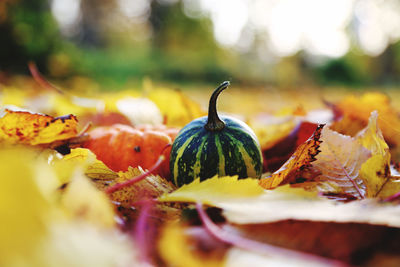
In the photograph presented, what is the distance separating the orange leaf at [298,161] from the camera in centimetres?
77

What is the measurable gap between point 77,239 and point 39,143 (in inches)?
22.3

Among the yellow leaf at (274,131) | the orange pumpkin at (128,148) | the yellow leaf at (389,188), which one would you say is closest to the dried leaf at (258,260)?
the yellow leaf at (389,188)

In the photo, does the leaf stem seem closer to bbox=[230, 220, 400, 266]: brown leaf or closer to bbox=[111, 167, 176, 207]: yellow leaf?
bbox=[230, 220, 400, 266]: brown leaf

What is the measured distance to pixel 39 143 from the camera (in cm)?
87

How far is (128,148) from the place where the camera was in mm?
1074

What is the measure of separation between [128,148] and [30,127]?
30 centimetres

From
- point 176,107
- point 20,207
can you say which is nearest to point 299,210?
point 20,207

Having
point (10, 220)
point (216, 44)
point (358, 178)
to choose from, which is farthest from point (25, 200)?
point (216, 44)

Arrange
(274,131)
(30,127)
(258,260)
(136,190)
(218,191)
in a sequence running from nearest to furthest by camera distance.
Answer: (258,260)
(218,191)
(136,190)
(30,127)
(274,131)

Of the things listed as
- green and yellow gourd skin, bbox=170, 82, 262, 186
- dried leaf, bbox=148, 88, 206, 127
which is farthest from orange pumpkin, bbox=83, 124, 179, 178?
dried leaf, bbox=148, 88, 206, 127

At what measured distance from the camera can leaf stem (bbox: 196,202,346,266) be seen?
49 cm

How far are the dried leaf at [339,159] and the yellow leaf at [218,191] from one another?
30cm

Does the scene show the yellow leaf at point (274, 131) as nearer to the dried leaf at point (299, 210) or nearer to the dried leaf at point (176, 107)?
the dried leaf at point (176, 107)

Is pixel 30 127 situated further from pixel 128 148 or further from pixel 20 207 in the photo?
pixel 20 207
